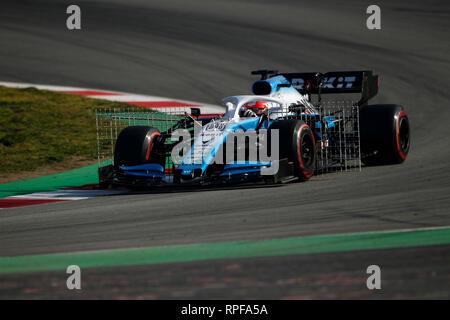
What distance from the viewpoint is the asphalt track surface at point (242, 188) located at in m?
4.79

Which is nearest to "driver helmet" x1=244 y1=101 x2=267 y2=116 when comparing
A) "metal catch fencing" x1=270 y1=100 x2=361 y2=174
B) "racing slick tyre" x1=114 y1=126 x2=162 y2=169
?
"metal catch fencing" x1=270 y1=100 x2=361 y2=174

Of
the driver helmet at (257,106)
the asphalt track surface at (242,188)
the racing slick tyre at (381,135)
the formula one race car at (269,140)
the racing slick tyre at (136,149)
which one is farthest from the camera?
the racing slick tyre at (381,135)

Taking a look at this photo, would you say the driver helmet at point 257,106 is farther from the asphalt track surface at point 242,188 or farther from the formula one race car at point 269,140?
the asphalt track surface at point 242,188

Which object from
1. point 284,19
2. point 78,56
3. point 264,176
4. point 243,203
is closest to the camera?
point 243,203

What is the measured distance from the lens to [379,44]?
2128 cm

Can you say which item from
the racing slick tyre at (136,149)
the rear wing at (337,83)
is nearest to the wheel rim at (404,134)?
the rear wing at (337,83)

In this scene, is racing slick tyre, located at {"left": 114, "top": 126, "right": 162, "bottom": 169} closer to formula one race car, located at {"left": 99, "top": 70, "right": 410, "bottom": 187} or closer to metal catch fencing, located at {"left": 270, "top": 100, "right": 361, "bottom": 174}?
formula one race car, located at {"left": 99, "top": 70, "right": 410, "bottom": 187}

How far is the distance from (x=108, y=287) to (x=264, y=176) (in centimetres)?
426

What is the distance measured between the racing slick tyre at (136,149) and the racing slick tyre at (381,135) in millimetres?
3077

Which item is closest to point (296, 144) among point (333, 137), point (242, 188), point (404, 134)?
point (242, 188)

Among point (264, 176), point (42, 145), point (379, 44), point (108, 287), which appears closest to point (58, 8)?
point (379, 44)
